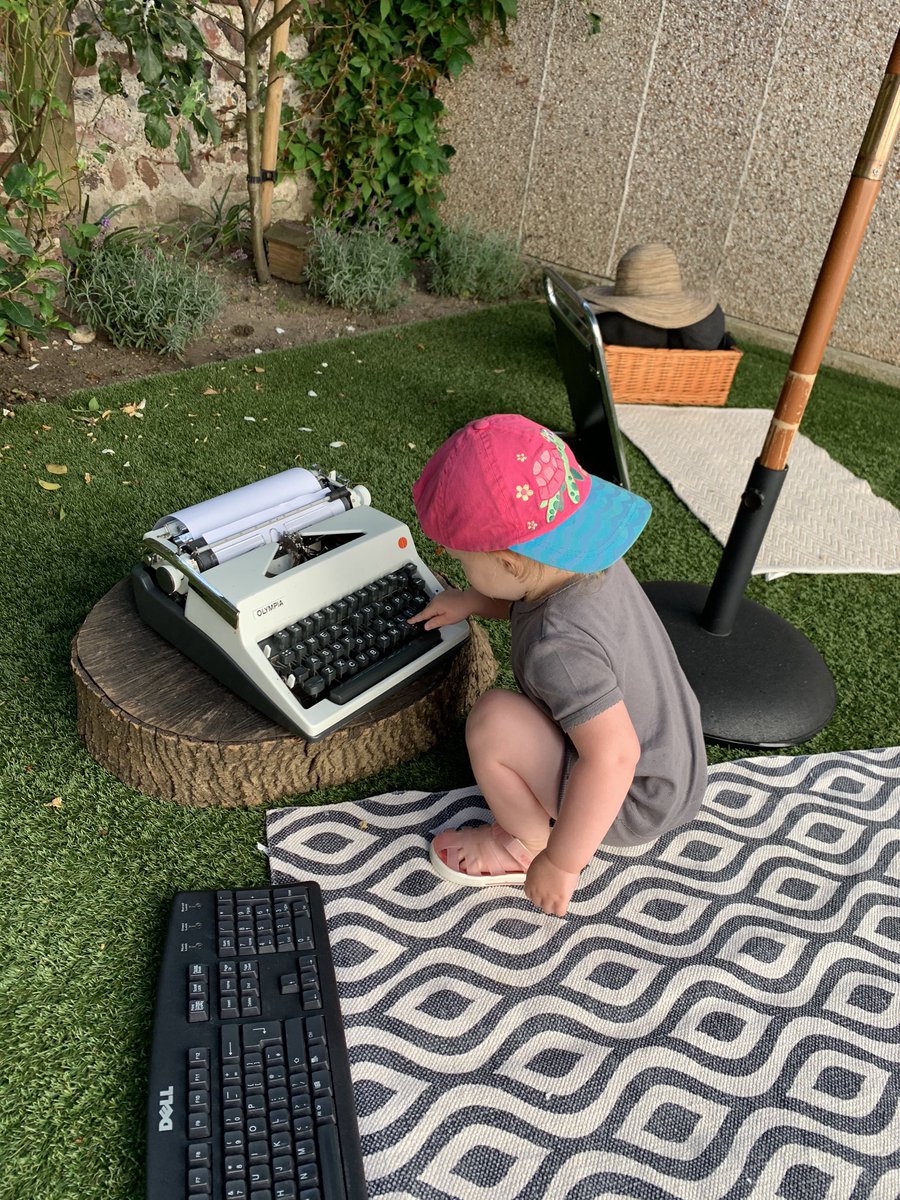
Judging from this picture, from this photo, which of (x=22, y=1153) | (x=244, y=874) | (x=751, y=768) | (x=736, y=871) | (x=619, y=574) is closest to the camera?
(x=22, y=1153)

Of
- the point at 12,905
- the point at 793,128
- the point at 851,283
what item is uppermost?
the point at 793,128

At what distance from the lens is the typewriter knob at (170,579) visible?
6.73ft

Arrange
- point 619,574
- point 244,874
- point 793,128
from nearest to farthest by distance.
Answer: point 619,574, point 244,874, point 793,128

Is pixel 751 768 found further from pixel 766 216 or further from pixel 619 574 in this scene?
pixel 766 216

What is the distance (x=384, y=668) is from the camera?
7.03 feet

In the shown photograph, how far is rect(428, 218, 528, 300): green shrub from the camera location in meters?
5.80

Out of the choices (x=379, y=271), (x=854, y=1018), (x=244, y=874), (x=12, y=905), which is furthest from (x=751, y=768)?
(x=379, y=271)

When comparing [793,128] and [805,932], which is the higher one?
[793,128]

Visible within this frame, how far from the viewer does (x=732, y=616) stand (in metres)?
2.83

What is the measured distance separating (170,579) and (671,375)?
10.9 ft

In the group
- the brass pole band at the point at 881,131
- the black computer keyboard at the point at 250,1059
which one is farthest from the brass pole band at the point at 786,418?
the black computer keyboard at the point at 250,1059

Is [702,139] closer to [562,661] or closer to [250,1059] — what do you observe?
[562,661]

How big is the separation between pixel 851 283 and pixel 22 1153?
5.48m

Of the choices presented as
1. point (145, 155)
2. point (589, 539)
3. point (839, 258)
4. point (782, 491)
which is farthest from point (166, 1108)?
point (145, 155)
